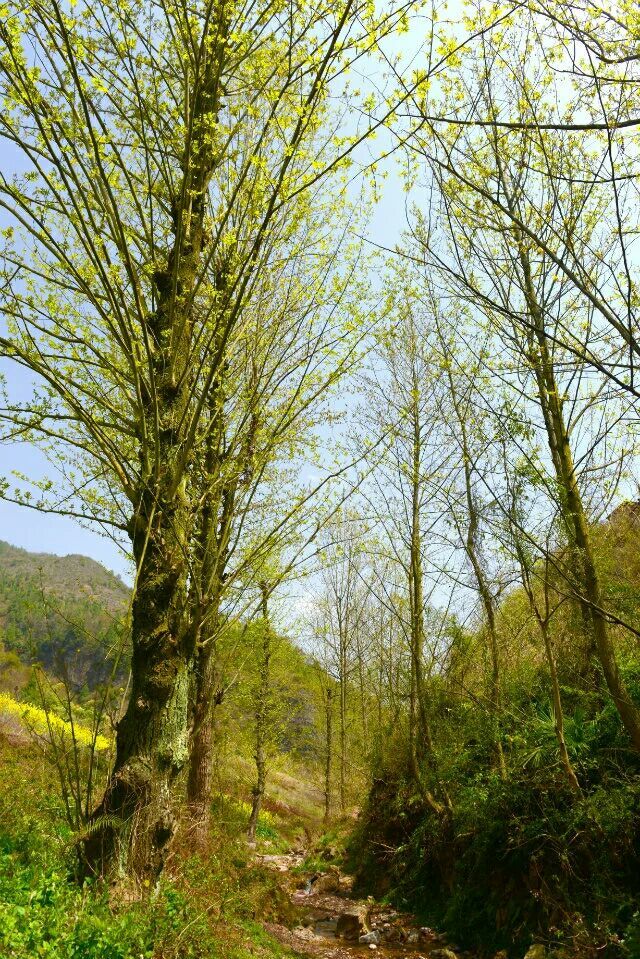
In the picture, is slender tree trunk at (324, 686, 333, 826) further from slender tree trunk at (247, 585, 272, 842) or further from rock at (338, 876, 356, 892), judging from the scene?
rock at (338, 876, 356, 892)

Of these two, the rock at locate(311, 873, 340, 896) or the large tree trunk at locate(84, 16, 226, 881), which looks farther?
the rock at locate(311, 873, 340, 896)

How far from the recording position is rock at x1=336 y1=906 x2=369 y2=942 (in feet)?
23.8

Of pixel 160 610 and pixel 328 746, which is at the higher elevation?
pixel 160 610

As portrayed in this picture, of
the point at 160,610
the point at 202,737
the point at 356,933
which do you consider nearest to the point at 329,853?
the point at 356,933

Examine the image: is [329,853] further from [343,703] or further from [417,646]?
[417,646]

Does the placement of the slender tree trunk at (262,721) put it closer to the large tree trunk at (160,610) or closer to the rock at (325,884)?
the rock at (325,884)

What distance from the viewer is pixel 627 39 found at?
270cm

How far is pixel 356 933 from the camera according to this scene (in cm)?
726

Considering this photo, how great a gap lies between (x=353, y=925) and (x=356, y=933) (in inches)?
6.1

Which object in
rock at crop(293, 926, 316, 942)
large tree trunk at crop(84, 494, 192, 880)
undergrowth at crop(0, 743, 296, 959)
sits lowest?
rock at crop(293, 926, 316, 942)

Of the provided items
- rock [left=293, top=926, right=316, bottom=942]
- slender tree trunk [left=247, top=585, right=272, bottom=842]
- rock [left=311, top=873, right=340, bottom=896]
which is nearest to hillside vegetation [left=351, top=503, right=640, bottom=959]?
rock [left=311, top=873, right=340, bottom=896]

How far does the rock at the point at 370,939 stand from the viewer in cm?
693

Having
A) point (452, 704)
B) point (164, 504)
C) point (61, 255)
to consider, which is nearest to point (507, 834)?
point (452, 704)

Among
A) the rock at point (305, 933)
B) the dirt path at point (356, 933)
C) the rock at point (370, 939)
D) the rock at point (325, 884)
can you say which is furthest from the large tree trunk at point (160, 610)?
the rock at point (325, 884)
